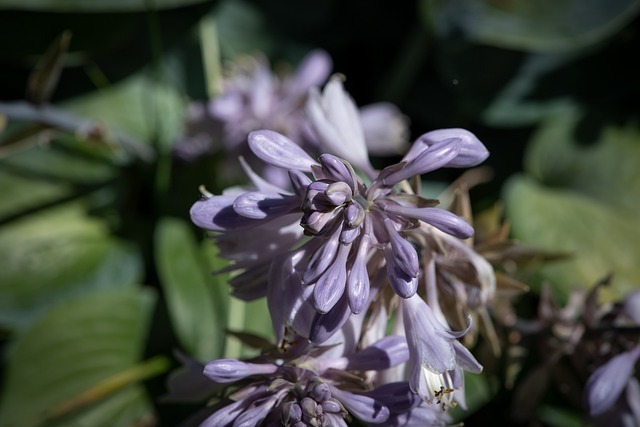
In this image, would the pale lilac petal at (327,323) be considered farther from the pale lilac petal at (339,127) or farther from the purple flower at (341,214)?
the pale lilac petal at (339,127)

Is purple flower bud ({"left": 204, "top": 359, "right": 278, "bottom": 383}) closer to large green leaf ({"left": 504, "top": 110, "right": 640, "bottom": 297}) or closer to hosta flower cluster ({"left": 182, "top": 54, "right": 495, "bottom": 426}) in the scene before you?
hosta flower cluster ({"left": 182, "top": 54, "right": 495, "bottom": 426})

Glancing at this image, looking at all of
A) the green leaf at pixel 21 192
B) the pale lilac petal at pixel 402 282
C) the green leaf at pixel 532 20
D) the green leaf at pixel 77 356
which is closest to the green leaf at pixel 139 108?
the green leaf at pixel 21 192

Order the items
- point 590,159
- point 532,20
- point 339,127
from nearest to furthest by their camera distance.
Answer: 1. point 339,127
2. point 532,20
3. point 590,159

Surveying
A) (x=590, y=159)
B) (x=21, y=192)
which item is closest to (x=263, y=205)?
(x=21, y=192)

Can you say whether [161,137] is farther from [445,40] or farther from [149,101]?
[445,40]

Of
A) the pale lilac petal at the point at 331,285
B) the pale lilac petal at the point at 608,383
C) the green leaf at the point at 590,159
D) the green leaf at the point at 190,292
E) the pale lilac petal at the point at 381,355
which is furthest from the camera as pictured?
the green leaf at the point at 590,159

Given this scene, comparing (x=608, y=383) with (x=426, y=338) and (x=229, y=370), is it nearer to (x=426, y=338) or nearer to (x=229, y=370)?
(x=426, y=338)
